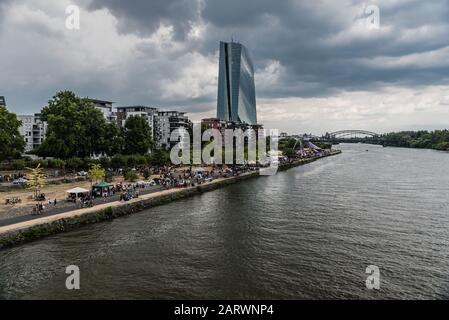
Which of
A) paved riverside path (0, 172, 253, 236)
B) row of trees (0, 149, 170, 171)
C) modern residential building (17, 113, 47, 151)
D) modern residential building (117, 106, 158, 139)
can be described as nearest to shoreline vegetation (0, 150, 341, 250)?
paved riverside path (0, 172, 253, 236)

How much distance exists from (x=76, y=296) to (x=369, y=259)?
19933 mm

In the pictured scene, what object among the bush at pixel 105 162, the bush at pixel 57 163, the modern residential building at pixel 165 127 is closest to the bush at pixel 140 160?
the bush at pixel 105 162

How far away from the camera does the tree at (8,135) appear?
55500mm

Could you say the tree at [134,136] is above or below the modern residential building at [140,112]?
below

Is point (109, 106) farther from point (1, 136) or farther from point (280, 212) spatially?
point (280, 212)

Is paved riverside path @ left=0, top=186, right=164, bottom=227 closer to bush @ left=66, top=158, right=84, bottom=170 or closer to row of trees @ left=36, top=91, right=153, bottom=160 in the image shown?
bush @ left=66, top=158, right=84, bottom=170

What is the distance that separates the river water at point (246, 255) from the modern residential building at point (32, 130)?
3325 inches

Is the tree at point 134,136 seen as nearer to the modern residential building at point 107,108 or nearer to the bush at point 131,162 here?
the bush at point 131,162

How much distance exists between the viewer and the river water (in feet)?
66.6

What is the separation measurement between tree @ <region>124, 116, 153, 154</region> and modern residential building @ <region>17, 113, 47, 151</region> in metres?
38.7

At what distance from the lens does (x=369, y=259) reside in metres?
25.0

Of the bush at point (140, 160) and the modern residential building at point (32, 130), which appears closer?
the bush at point (140, 160)
